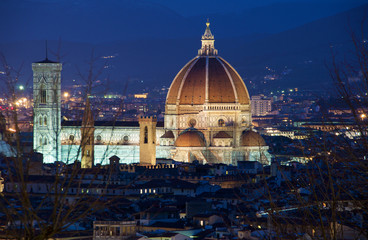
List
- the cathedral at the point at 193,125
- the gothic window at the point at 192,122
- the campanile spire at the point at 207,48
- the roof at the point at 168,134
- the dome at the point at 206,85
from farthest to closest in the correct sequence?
the campanile spire at the point at 207,48
the gothic window at the point at 192,122
the dome at the point at 206,85
the roof at the point at 168,134
the cathedral at the point at 193,125

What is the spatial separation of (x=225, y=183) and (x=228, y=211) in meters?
21.1

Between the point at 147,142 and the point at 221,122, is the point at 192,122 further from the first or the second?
the point at 147,142

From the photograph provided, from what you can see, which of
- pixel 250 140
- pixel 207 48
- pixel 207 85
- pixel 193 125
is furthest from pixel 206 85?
pixel 250 140

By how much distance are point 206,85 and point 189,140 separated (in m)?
6.79

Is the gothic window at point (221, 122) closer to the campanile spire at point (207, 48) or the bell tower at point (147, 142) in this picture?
the campanile spire at point (207, 48)

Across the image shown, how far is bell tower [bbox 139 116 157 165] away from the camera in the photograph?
94750mm

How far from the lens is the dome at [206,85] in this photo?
104750 mm

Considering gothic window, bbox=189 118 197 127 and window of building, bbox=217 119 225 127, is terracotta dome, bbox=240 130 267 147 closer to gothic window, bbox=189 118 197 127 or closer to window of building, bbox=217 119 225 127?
window of building, bbox=217 119 225 127

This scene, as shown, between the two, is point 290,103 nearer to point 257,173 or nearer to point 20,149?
point 257,173

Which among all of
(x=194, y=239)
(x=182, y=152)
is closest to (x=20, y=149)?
(x=194, y=239)

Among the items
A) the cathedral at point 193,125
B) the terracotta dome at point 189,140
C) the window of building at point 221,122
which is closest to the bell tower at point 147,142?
the cathedral at point 193,125

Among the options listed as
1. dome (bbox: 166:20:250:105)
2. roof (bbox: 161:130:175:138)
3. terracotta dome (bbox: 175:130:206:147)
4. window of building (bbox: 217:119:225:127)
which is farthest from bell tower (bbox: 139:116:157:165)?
window of building (bbox: 217:119:225:127)

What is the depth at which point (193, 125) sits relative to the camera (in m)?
106

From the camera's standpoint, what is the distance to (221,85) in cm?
10494
